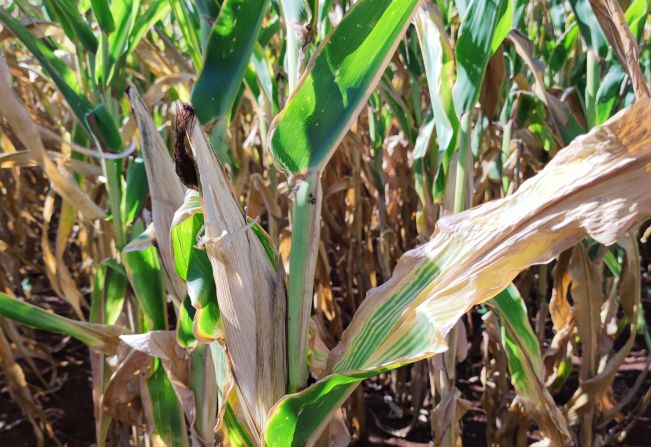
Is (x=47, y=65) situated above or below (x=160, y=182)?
above

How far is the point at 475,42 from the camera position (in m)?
0.81

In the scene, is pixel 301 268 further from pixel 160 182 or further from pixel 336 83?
pixel 160 182

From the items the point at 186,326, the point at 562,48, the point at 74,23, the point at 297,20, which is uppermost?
the point at 74,23

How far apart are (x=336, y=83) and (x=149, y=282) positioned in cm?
52

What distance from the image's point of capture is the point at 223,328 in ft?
2.00

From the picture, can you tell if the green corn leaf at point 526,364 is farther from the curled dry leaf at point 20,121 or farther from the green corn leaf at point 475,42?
the curled dry leaf at point 20,121

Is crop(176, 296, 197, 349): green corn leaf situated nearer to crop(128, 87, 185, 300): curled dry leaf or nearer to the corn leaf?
crop(128, 87, 185, 300): curled dry leaf

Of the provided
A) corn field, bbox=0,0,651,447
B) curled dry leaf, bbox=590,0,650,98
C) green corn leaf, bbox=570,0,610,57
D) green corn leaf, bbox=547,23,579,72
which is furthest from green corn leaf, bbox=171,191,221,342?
green corn leaf, bbox=547,23,579,72

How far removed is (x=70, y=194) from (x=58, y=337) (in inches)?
70.2

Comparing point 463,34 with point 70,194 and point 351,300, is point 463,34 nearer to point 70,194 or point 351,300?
point 70,194

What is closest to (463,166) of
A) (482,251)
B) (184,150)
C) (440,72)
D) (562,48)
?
(440,72)

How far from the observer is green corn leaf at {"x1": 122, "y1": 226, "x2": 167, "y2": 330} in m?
0.91

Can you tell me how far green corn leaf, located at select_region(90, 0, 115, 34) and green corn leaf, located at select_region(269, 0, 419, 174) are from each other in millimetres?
471

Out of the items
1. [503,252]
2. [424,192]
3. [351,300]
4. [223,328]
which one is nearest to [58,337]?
[351,300]
